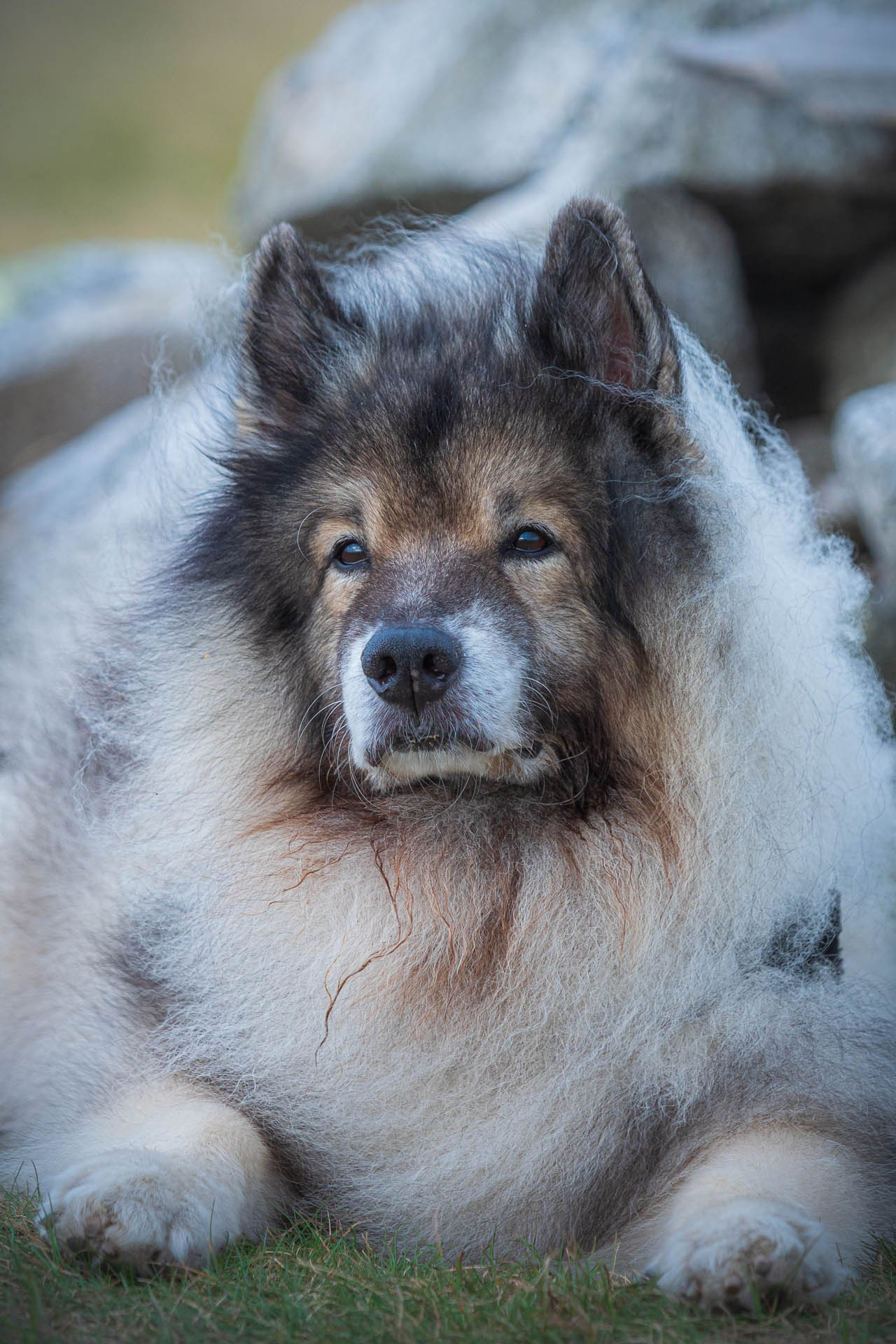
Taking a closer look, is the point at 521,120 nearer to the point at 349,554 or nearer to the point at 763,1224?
the point at 349,554

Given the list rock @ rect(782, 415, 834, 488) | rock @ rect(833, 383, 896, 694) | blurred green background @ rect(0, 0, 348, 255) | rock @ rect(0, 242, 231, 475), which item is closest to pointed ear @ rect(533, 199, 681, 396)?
rock @ rect(833, 383, 896, 694)

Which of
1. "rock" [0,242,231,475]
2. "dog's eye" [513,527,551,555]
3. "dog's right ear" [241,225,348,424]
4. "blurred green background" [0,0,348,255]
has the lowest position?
"dog's eye" [513,527,551,555]

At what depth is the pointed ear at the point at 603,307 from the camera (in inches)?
103

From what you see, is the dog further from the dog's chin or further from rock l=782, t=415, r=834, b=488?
rock l=782, t=415, r=834, b=488

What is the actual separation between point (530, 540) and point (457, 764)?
1.63ft

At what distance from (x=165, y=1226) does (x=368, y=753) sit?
98 cm

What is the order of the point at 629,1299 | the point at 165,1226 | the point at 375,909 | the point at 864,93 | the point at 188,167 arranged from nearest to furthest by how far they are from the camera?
the point at 629,1299 < the point at 165,1226 < the point at 375,909 < the point at 864,93 < the point at 188,167

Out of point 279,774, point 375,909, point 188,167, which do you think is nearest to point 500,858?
point 375,909

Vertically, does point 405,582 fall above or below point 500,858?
above

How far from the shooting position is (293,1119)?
2.82 m

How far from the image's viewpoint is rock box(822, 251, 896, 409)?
21.9 feet

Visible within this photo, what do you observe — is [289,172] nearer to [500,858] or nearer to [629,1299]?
[500,858]

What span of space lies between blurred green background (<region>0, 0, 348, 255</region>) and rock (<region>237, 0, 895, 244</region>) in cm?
355

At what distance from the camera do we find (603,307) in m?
2.69
